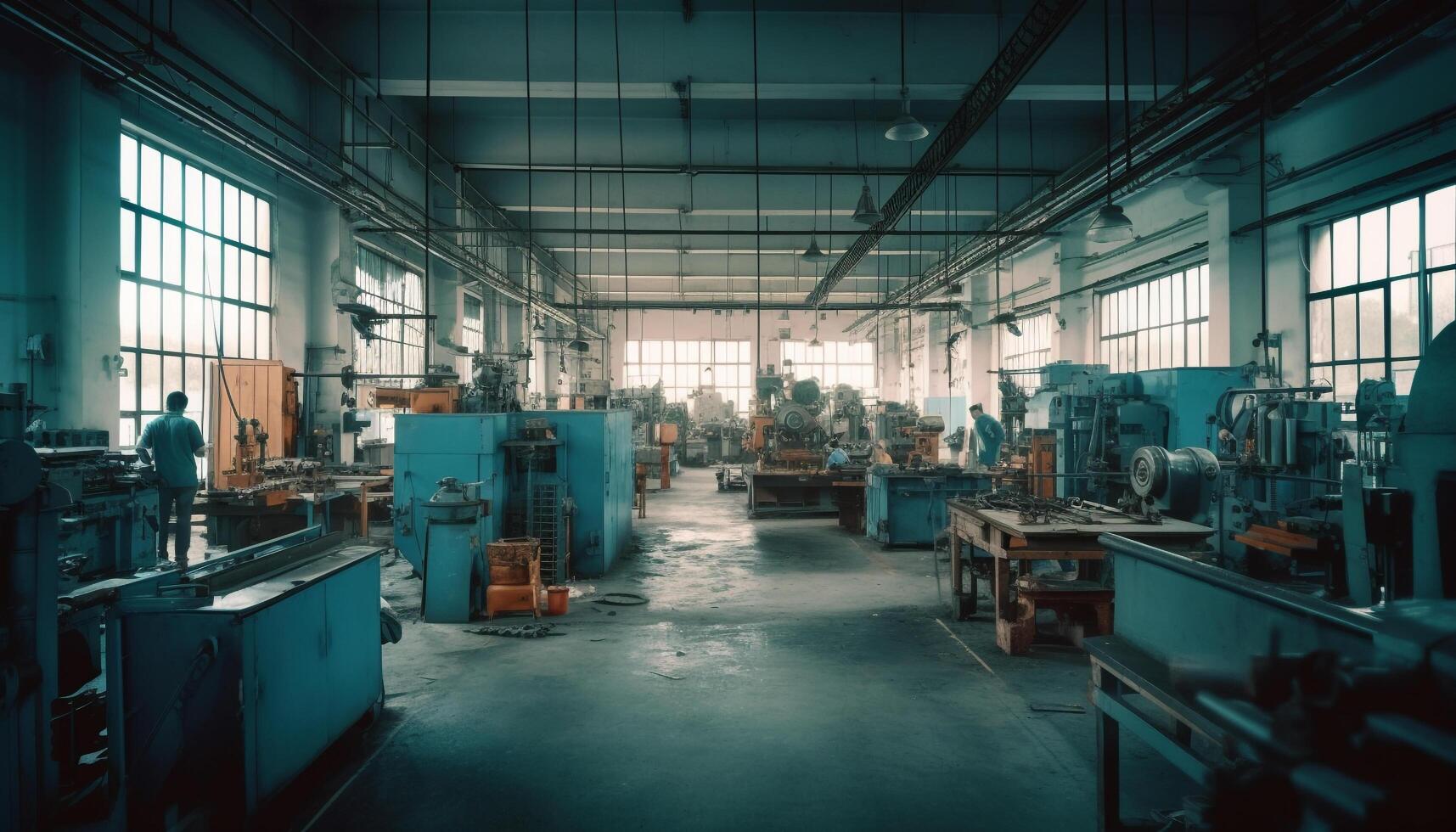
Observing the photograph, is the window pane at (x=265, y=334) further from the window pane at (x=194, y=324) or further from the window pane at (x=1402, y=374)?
the window pane at (x=1402, y=374)

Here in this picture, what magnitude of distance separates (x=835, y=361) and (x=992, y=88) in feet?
77.1

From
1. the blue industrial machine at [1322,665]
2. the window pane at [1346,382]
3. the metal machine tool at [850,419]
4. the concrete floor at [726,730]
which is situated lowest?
the concrete floor at [726,730]

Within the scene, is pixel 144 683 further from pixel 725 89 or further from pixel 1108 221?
pixel 725 89

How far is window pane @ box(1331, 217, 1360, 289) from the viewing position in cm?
961

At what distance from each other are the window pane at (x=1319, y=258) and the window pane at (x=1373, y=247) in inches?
23.4

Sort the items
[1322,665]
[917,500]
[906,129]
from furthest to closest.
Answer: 1. [917,500]
2. [906,129]
3. [1322,665]

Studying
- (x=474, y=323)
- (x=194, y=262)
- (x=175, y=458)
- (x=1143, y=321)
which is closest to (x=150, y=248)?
(x=194, y=262)

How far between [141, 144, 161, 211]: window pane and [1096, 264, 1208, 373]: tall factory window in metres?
14.8

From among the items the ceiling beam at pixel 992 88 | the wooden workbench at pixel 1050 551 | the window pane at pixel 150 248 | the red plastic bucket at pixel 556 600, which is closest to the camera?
the wooden workbench at pixel 1050 551

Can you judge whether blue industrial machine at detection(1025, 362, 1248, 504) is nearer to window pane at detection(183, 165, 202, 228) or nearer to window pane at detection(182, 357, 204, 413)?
window pane at detection(182, 357, 204, 413)

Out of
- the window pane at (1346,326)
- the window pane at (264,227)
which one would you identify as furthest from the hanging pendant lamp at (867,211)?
the window pane at (264,227)

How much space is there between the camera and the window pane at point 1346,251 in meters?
9.61

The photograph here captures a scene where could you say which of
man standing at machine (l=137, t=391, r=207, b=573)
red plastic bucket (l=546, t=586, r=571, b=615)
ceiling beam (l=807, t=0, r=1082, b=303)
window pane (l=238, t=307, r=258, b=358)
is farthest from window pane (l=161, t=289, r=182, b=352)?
ceiling beam (l=807, t=0, r=1082, b=303)

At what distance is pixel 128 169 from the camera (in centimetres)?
809
